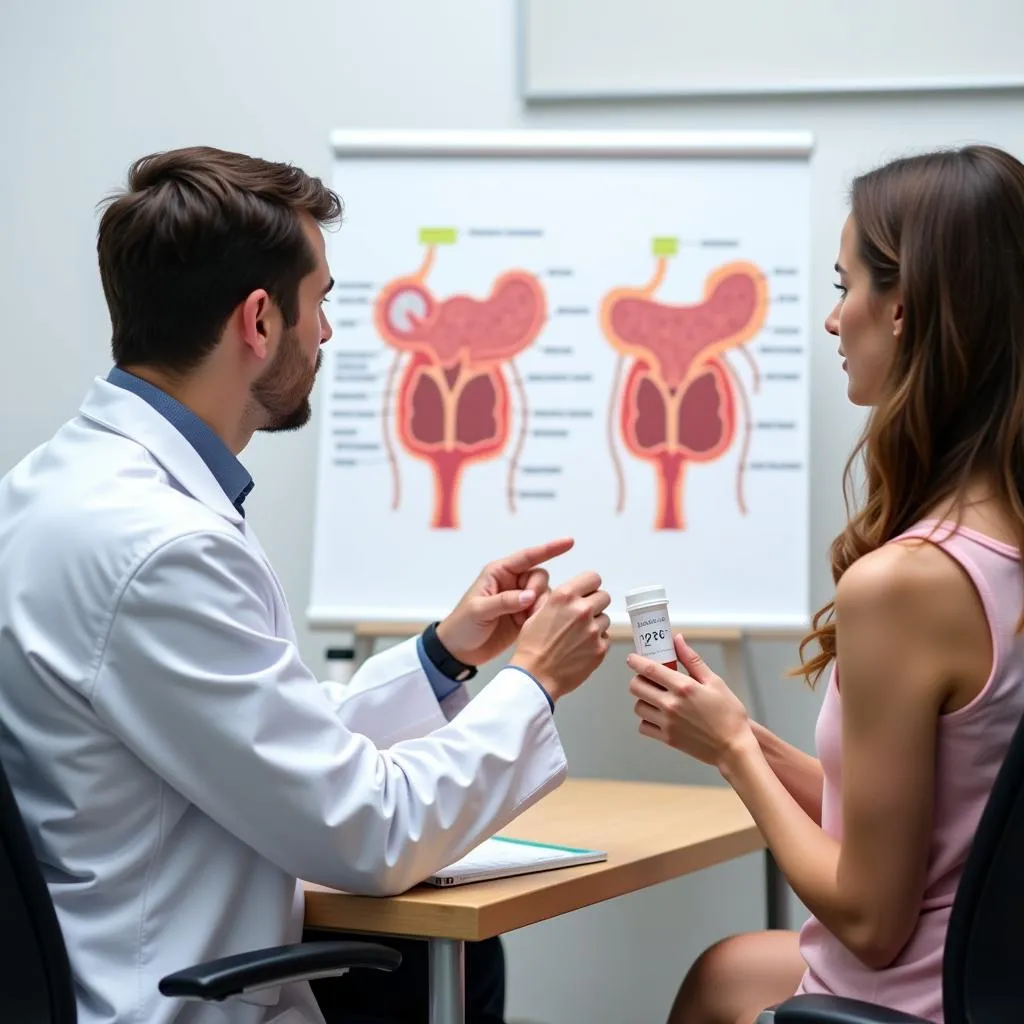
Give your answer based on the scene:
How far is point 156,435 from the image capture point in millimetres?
1338

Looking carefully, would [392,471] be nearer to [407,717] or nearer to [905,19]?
[407,717]

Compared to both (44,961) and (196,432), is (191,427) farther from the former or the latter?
(44,961)

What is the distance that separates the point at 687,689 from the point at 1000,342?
453 mm

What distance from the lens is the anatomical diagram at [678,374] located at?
2.42 metres

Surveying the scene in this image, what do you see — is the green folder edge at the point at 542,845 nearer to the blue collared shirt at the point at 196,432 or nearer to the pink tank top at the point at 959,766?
the pink tank top at the point at 959,766

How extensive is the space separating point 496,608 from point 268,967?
70 centimetres

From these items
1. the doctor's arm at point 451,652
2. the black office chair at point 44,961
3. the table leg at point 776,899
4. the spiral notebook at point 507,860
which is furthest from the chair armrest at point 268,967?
the table leg at point 776,899

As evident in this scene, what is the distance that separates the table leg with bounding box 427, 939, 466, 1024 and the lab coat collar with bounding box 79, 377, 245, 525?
460mm

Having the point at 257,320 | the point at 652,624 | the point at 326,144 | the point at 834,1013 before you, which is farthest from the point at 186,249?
the point at 326,144

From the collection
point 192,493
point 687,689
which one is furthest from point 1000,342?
point 192,493

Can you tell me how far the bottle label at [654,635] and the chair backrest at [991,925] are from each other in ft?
1.44

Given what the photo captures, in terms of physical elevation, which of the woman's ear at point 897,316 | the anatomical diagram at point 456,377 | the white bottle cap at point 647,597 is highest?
the woman's ear at point 897,316

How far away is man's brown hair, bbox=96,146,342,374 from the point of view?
4.57 feet

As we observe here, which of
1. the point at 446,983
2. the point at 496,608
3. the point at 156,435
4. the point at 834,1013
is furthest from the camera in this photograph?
the point at 496,608
